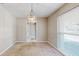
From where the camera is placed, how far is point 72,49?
389 cm

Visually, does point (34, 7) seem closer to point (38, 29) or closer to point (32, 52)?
point (32, 52)

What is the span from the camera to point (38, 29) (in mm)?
8898

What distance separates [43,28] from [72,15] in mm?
5094

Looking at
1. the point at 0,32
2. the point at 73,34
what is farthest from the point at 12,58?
the point at 0,32

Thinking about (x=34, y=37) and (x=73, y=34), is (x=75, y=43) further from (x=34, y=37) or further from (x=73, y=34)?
(x=34, y=37)

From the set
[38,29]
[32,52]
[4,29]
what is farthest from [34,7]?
[38,29]

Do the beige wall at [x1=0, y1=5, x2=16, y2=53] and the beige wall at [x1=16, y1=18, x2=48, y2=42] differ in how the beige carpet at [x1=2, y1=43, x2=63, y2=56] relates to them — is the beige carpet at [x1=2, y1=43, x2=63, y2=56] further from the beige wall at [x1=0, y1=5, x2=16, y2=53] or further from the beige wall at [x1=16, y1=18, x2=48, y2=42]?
the beige wall at [x1=16, y1=18, x2=48, y2=42]

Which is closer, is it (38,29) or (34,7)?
(34,7)

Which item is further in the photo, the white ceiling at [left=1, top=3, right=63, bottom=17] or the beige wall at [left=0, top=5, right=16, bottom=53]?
the beige wall at [left=0, top=5, right=16, bottom=53]

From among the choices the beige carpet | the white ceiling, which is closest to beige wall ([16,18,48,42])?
the beige carpet

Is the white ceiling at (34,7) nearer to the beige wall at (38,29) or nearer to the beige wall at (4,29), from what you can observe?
the beige wall at (4,29)

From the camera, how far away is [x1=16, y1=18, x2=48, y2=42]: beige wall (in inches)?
343

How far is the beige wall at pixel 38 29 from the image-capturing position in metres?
8.70

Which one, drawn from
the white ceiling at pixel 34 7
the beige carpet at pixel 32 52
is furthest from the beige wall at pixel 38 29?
the white ceiling at pixel 34 7
